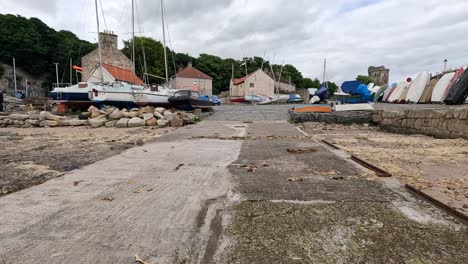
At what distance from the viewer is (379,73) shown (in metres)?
72.9

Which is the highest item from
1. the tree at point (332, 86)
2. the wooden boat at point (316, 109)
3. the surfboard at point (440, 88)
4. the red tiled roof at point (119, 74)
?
the tree at point (332, 86)

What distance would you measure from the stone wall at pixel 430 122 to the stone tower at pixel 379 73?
6330 centimetres

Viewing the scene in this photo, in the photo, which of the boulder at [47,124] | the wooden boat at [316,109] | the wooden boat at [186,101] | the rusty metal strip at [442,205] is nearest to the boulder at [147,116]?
the boulder at [47,124]

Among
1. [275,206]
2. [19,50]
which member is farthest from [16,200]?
[19,50]

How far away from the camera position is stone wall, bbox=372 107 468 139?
659 cm

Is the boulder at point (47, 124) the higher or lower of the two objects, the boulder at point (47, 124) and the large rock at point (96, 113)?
the lower

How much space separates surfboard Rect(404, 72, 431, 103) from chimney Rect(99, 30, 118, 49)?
33.7m

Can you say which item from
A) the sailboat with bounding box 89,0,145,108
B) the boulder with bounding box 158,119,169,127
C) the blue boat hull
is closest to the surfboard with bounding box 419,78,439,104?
the boulder with bounding box 158,119,169,127

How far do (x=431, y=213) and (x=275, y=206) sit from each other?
Answer: 1.26 meters

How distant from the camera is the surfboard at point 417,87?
55.5ft

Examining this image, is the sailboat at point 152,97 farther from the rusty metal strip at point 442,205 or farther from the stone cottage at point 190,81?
the stone cottage at point 190,81

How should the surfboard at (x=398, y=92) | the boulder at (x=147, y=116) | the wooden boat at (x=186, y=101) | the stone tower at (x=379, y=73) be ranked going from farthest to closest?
the stone tower at (x=379, y=73)
the surfboard at (x=398, y=92)
the wooden boat at (x=186, y=101)
the boulder at (x=147, y=116)

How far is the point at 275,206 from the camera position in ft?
8.07

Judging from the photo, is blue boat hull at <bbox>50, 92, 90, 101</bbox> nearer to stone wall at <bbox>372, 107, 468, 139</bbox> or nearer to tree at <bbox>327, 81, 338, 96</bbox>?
stone wall at <bbox>372, 107, 468, 139</bbox>
